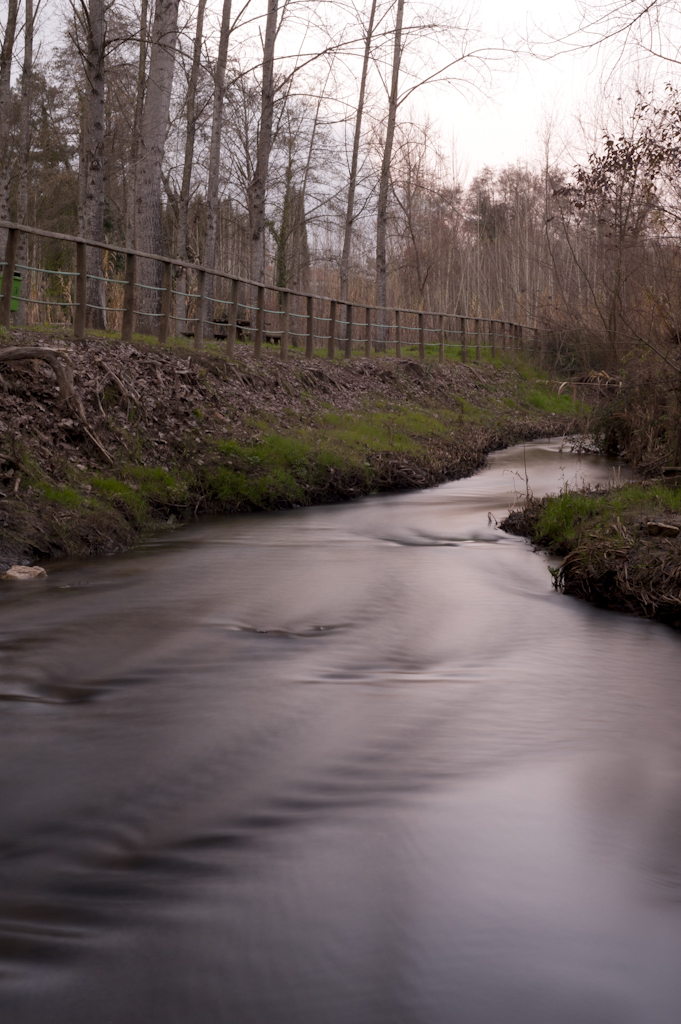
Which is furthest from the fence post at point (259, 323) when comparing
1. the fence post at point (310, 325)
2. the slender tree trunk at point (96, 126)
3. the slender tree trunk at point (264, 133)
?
the slender tree trunk at point (264, 133)

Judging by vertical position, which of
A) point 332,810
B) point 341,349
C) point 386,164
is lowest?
point 332,810

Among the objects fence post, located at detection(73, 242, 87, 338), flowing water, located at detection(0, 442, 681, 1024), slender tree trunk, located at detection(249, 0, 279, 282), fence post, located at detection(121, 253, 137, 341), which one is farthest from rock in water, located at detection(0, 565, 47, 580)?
slender tree trunk, located at detection(249, 0, 279, 282)

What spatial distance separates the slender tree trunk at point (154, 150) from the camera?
15.8m

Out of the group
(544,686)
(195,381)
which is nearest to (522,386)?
(195,381)

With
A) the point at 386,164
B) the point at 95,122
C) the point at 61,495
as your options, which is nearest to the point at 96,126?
the point at 95,122

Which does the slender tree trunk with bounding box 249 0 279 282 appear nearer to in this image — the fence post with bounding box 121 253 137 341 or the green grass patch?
the fence post with bounding box 121 253 137 341

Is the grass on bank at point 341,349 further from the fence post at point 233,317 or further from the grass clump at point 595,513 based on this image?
the grass clump at point 595,513

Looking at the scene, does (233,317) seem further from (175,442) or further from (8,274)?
(8,274)

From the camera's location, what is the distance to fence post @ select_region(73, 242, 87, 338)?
1243cm

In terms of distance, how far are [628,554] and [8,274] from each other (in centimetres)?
829

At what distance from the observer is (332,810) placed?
4188mm

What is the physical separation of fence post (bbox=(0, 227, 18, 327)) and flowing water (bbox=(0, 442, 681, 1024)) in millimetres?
5048

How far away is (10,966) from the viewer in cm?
297

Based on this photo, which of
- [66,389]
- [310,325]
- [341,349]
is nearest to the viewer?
[66,389]
